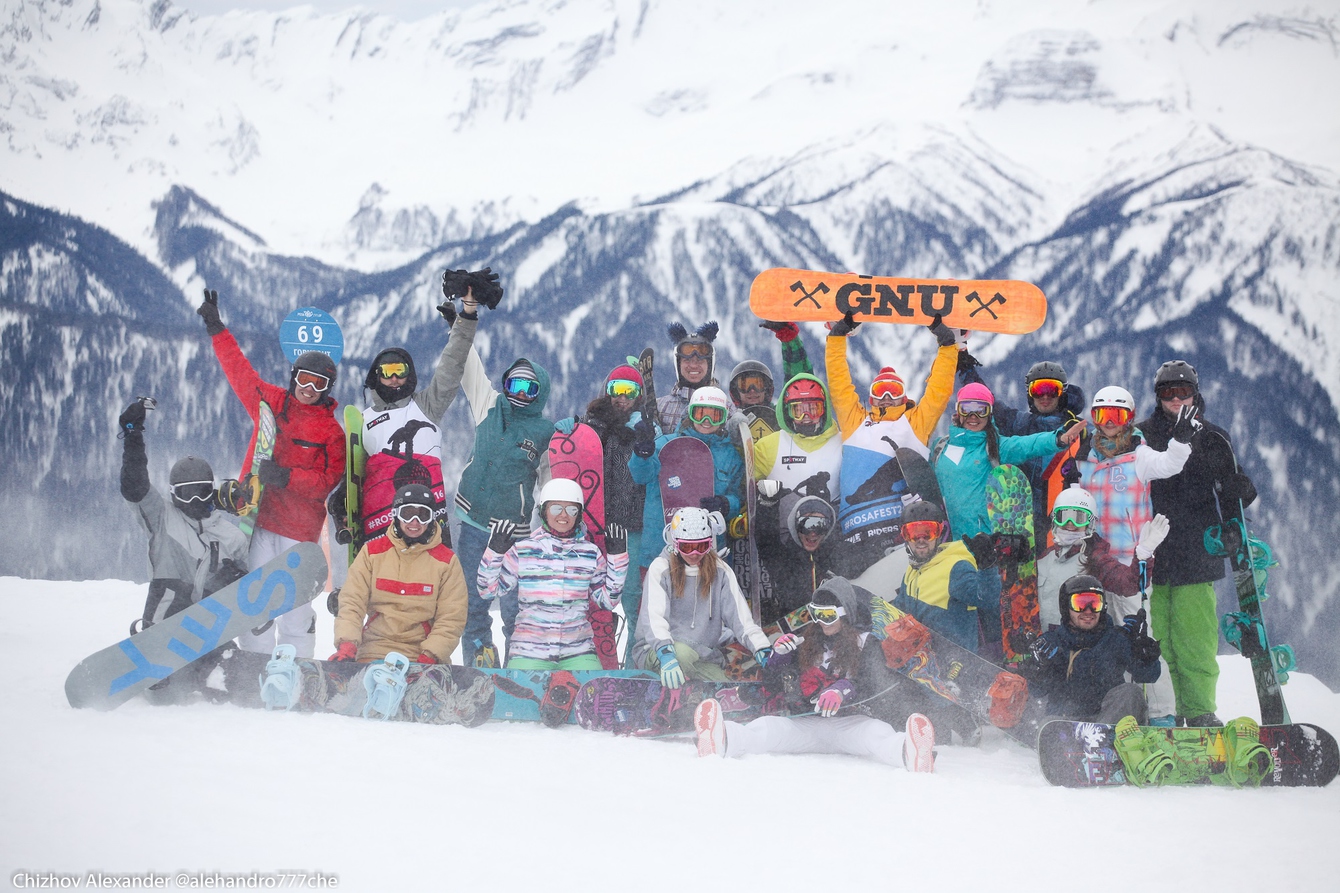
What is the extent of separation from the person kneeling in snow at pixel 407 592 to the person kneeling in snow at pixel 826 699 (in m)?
1.08

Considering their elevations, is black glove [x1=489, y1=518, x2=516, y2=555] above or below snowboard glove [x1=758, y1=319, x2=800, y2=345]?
below

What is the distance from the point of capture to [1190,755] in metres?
3.08

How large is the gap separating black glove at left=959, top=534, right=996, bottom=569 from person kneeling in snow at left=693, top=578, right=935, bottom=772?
514 mm

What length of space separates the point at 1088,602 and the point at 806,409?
1380 millimetres

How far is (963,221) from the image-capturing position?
24.2ft

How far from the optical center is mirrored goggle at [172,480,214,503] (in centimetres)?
366

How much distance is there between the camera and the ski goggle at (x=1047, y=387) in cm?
423

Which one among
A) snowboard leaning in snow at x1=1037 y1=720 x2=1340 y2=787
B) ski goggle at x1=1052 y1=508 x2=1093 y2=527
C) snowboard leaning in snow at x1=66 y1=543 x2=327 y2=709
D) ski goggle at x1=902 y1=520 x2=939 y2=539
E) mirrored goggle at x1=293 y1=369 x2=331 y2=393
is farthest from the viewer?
mirrored goggle at x1=293 y1=369 x2=331 y2=393

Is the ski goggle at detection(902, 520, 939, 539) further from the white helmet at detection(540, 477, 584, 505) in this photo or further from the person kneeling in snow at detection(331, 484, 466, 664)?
the person kneeling in snow at detection(331, 484, 466, 664)

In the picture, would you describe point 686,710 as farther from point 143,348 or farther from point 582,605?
point 143,348

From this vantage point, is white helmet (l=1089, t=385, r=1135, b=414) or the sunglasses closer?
white helmet (l=1089, t=385, r=1135, b=414)

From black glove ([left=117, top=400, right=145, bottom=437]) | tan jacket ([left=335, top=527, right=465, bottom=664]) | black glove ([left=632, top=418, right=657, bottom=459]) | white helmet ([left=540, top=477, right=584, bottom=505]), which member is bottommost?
tan jacket ([left=335, top=527, right=465, bottom=664])

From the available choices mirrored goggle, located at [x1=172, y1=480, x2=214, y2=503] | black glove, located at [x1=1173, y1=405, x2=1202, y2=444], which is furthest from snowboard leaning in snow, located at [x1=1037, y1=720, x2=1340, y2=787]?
mirrored goggle, located at [x1=172, y1=480, x2=214, y2=503]

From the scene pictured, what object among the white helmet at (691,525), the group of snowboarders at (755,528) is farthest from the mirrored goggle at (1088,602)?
the white helmet at (691,525)
